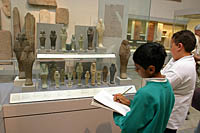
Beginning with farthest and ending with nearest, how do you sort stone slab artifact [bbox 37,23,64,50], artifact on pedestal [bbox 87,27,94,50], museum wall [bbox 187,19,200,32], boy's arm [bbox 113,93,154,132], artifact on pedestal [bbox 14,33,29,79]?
museum wall [bbox 187,19,200,32] < artifact on pedestal [bbox 87,27,94,50] < stone slab artifact [bbox 37,23,64,50] < artifact on pedestal [bbox 14,33,29,79] < boy's arm [bbox 113,93,154,132]

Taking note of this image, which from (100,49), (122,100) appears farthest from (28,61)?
(122,100)

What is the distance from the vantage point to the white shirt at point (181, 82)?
1523 millimetres

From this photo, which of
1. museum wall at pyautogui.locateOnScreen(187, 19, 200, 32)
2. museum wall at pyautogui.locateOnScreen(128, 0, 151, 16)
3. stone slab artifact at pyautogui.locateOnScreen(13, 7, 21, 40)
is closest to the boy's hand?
stone slab artifact at pyautogui.locateOnScreen(13, 7, 21, 40)

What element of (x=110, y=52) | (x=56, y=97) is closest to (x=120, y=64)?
(x=110, y=52)

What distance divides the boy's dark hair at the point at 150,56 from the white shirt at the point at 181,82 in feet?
1.67

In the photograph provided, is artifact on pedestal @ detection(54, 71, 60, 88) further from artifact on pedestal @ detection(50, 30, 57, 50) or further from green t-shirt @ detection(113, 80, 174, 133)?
green t-shirt @ detection(113, 80, 174, 133)

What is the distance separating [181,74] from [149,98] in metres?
0.69

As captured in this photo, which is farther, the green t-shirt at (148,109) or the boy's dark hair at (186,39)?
the boy's dark hair at (186,39)

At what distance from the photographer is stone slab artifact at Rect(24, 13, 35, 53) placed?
8.17 feet

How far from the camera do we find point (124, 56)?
2941 mm

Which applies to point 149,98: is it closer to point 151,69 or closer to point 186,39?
point 151,69

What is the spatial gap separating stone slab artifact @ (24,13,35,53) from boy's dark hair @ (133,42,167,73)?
1897mm

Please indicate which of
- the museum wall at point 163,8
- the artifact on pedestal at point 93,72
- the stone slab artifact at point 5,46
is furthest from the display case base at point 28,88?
the museum wall at point 163,8

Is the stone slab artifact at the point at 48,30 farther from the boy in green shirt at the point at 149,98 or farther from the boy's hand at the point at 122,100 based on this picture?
the boy in green shirt at the point at 149,98
